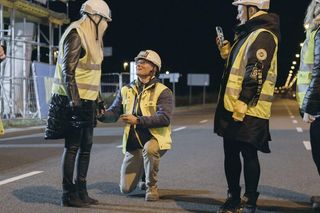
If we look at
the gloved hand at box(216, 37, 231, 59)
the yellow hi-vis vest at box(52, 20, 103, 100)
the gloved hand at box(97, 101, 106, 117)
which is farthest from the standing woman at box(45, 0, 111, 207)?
the gloved hand at box(216, 37, 231, 59)

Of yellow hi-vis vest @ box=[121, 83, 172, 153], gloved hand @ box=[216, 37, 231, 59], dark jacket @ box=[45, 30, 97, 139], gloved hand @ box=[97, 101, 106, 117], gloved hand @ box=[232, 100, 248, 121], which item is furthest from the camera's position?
yellow hi-vis vest @ box=[121, 83, 172, 153]

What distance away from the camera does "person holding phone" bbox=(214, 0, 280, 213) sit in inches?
196

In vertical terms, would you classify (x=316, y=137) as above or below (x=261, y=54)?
below

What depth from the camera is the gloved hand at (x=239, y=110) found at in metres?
4.97

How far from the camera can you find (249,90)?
16.2 ft

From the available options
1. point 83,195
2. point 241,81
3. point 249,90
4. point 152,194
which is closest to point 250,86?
point 249,90

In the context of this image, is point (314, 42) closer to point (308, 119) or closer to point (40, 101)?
point (308, 119)

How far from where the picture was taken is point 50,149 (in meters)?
11.2

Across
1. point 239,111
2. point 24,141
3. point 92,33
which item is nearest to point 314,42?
point 239,111

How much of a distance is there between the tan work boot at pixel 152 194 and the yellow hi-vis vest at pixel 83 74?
1.18 metres

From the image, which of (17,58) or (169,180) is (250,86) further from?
(17,58)

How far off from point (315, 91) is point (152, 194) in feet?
6.81

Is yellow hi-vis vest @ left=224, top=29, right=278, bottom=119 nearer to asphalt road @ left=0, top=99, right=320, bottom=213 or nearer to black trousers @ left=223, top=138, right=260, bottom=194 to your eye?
black trousers @ left=223, top=138, right=260, bottom=194

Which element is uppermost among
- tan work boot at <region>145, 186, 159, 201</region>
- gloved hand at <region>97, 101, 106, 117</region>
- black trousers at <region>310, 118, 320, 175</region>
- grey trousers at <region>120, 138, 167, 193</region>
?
gloved hand at <region>97, 101, 106, 117</region>
